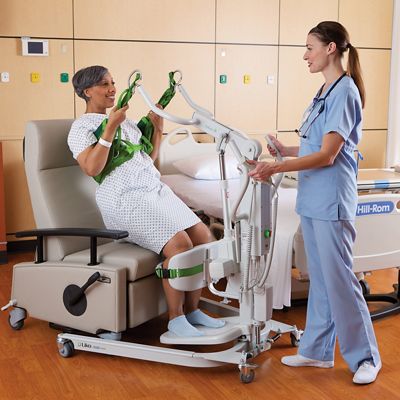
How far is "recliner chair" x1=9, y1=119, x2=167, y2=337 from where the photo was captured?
293 centimetres

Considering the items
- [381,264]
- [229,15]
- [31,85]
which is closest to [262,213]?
[381,264]

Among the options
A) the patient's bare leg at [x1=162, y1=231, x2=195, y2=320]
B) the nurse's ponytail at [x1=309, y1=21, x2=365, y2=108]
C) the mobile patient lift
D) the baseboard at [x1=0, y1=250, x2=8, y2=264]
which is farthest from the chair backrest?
the baseboard at [x1=0, y1=250, x2=8, y2=264]

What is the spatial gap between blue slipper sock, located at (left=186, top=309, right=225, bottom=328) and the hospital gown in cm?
32

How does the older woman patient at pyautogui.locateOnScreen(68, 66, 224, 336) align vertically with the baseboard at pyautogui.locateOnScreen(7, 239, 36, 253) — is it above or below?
above

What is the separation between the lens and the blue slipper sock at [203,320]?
3.00 m

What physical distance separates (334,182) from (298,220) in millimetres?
859

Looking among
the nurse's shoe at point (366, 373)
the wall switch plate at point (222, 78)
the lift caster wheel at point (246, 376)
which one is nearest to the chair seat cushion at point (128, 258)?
the lift caster wheel at point (246, 376)

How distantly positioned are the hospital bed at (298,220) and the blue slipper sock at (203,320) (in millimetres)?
298

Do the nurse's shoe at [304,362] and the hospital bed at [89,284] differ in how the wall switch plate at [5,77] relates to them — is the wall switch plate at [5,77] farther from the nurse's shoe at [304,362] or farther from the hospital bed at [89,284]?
the nurse's shoe at [304,362]

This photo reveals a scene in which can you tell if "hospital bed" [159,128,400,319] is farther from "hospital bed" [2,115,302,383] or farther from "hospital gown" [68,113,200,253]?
"hospital gown" [68,113,200,253]

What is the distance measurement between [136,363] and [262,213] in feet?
2.73

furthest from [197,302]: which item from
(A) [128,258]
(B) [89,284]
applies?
(B) [89,284]

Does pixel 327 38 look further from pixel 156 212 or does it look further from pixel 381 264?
pixel 381 264

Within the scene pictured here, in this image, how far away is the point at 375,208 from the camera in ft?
10.8
